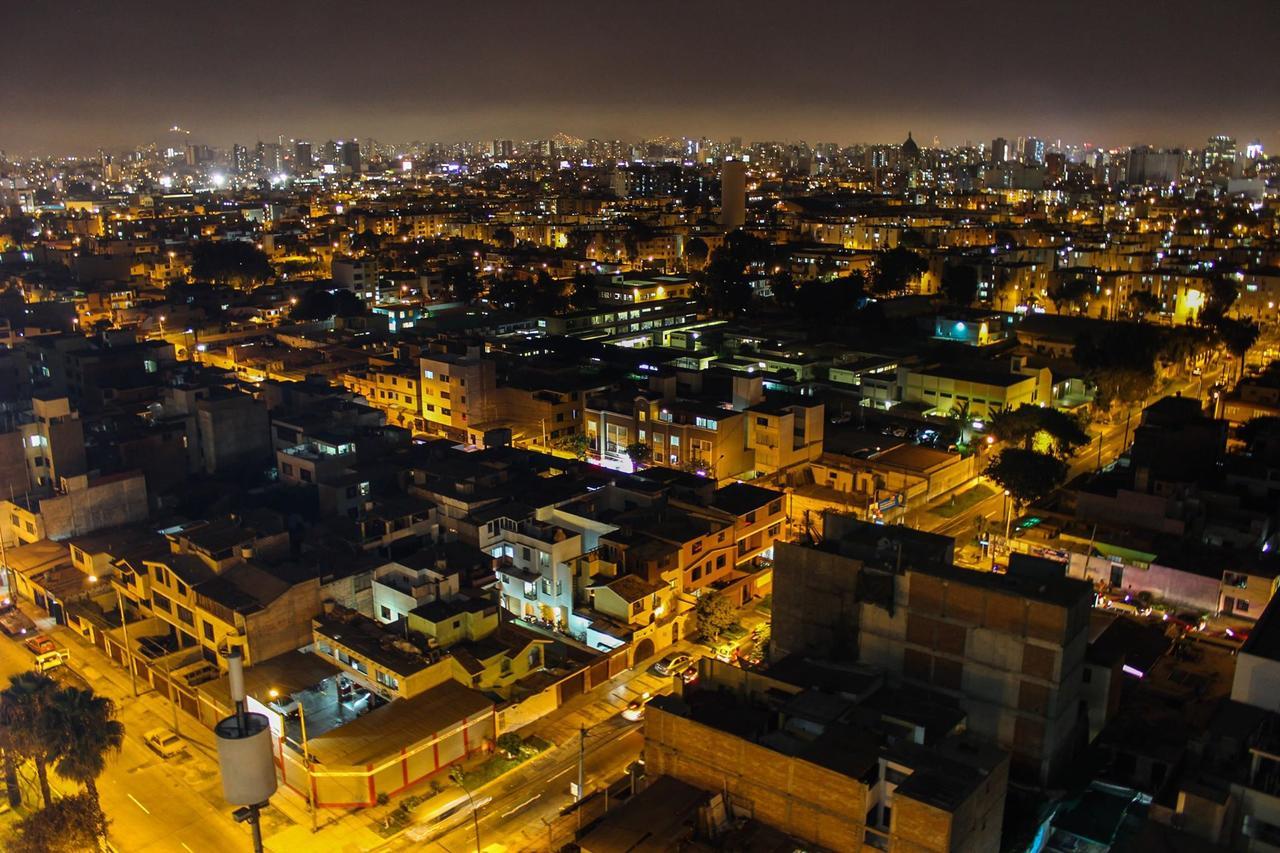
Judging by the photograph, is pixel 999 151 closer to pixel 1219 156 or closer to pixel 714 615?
pixel 1219 156

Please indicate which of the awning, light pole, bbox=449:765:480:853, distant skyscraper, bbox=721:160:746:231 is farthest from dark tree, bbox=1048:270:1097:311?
light pole, bbox=449:765:480:853

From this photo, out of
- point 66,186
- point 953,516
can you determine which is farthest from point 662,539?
point 66,186

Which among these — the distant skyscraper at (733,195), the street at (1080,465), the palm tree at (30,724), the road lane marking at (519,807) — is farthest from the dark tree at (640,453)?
the distant skyscraper at (733,195)

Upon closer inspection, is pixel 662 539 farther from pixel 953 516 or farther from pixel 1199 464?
pixel 1199 464

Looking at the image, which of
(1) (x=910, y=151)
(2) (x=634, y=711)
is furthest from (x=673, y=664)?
(1) (x=910, y=151)

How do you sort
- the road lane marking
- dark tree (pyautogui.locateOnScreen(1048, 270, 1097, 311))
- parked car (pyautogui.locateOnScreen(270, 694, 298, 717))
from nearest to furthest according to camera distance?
1. the road lane marking
2. parked car (pyautogui.locateOnScreen(270, 694, 298, 717))
3. dark tree (pyautogui.locateOnScreen(1048, 270, 1097, 311))

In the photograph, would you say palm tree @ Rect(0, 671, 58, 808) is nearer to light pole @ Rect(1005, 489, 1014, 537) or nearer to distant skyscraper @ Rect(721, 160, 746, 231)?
light pole @ Rect(1005, 489, 1014, 537)

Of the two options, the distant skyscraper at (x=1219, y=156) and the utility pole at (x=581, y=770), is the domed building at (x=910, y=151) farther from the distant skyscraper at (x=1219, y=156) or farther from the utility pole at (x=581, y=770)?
the utility pole at (x=581, y=770)
